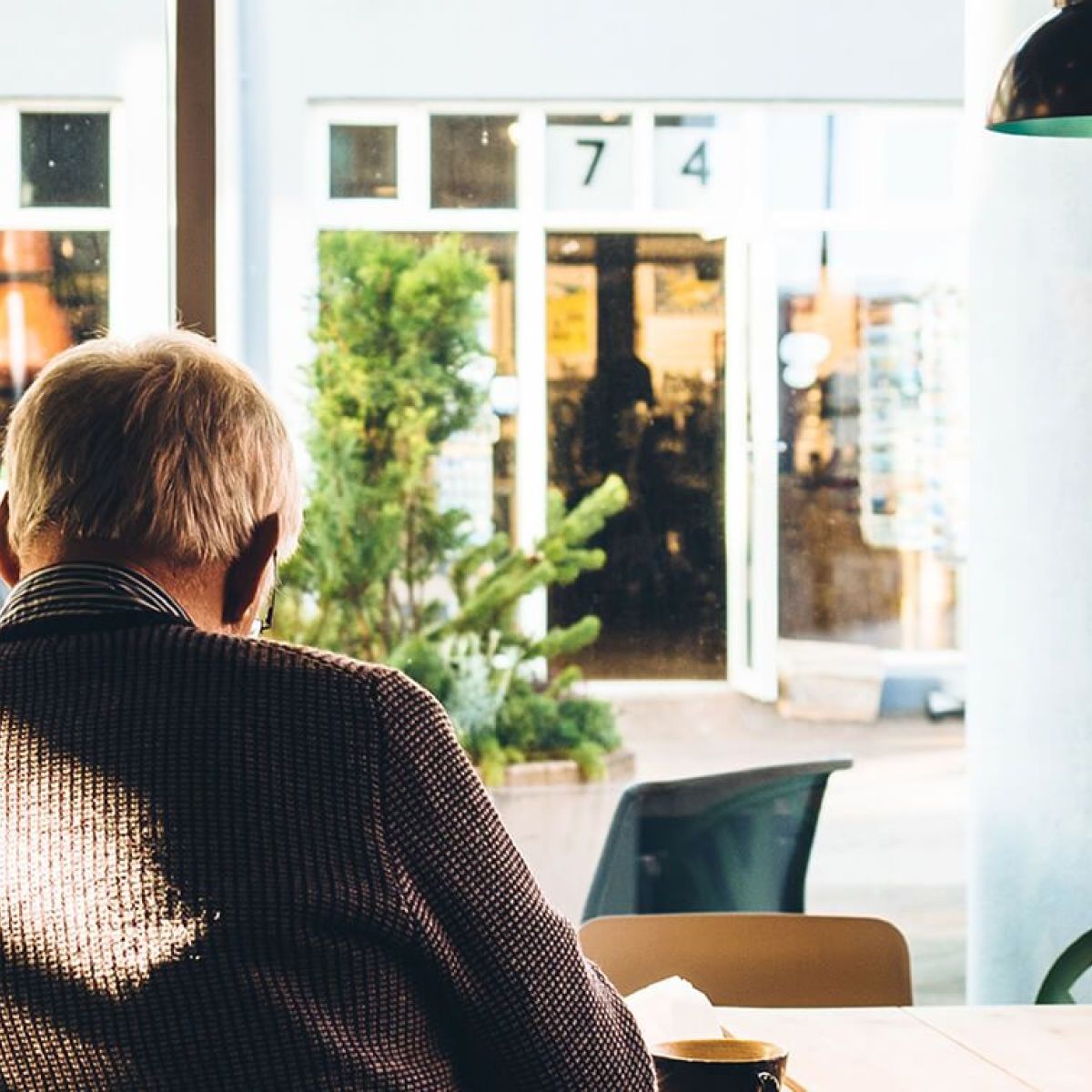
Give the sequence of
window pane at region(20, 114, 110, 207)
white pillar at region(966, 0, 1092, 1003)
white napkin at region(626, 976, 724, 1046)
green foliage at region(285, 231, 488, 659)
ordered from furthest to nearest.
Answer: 1. green foliage at region(285, 231, 488, 659)
2. window pane at region(20, 114, 110, 207)
3. white pillar at region(966, 0, 1092, 1003)
4. white napkin at region(626, 976, 724, 1046)

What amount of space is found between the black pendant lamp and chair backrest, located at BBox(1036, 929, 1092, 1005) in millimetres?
1475

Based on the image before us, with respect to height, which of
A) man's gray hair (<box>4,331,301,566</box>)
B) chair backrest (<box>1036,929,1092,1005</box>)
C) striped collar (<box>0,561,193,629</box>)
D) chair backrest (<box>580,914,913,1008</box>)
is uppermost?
man's gray hair (<box>4,331,301,566</box>)

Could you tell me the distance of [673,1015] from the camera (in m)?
1.74

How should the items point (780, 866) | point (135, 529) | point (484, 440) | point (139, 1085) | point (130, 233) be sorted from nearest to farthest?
point (139, 1085)
point (135, 529)
point (780, 866)
point (130, 233)
point (484, 440)

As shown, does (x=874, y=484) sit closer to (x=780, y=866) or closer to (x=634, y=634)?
(x=634, y=634)

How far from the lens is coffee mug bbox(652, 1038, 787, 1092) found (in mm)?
1352

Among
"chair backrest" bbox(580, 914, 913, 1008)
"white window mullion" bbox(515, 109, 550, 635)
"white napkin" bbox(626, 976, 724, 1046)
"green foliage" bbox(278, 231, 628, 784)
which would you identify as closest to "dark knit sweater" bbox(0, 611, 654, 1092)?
"white napkin" bbox(626, 976, 724, 1046)

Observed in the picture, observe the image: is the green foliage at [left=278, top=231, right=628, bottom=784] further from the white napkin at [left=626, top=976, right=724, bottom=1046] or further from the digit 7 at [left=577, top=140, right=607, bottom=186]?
the white napkin at [left=626, top=976, right=724, bottom=1046]

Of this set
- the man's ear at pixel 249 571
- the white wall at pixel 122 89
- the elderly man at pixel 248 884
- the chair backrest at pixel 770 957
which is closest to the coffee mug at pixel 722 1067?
the elderly man at pixel 248 884

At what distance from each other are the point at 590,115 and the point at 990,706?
190cm

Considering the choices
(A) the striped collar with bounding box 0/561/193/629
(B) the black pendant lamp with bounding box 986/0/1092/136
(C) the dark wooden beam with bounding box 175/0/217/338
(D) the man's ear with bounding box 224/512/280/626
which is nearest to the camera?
(A) the striped collar with bounding box 0/561/193/629

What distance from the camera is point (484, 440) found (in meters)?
4.59

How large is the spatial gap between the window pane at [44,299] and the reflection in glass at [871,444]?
181 centimetres

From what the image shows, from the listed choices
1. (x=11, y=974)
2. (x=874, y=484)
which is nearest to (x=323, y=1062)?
(x=11, y=974)
